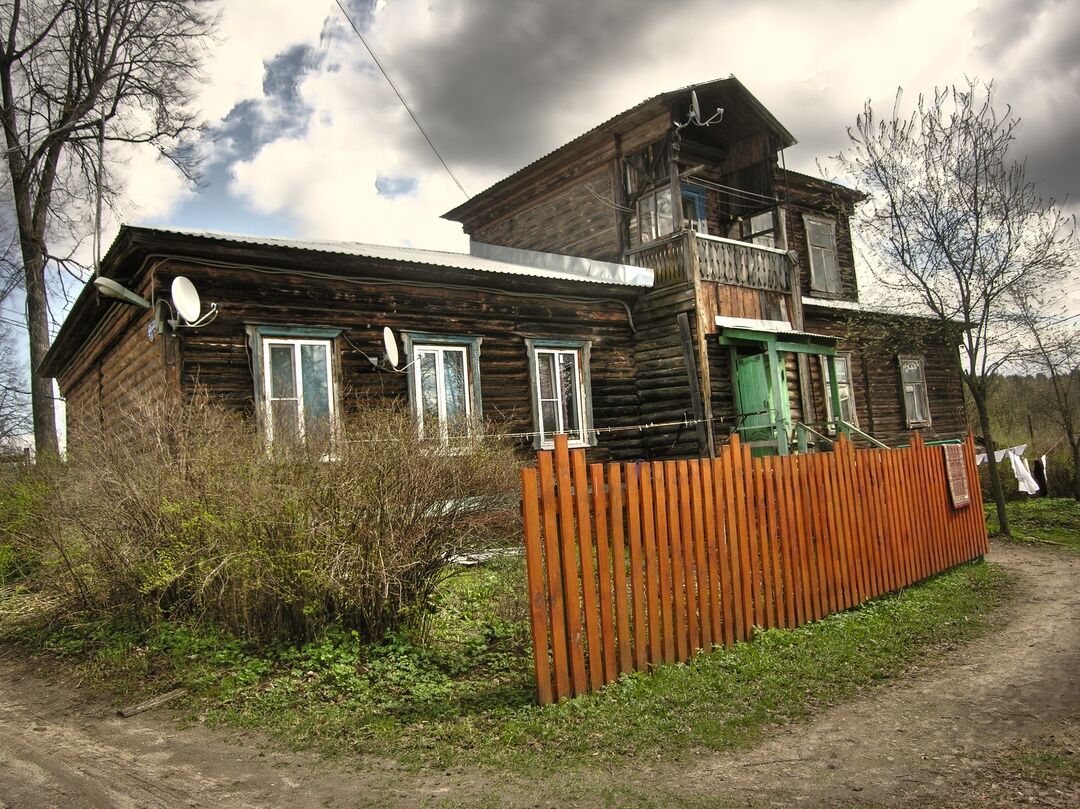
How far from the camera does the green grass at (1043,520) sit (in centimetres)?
1167

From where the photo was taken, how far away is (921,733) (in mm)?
4094

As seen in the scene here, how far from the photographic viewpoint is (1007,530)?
1195 cm

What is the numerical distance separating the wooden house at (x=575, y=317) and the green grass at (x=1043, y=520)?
2957 millimetres

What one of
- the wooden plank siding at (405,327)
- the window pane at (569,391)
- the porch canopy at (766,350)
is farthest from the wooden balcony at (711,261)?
the window pane at (569,391)

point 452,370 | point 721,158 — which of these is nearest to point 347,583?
point 452,370

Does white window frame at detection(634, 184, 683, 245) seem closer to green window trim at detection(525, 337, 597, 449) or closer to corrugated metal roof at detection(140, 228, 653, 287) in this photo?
corrugated metal roof at detection(140, 228, 653, 287)

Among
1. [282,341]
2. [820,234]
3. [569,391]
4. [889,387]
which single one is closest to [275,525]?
[282,341]

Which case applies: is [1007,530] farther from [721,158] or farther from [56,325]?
[56,325]

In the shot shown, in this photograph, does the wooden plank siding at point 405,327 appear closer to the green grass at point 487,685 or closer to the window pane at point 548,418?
the window pane at point 548,418

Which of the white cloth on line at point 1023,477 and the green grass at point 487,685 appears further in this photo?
the white cloth on line at point 1023,477

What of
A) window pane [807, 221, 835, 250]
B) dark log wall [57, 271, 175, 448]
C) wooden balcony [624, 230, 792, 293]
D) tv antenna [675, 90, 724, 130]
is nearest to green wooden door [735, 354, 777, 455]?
wooden balcony [624, 230, 792, 293]

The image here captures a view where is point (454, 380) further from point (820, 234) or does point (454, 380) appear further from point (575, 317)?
point (820, 234)

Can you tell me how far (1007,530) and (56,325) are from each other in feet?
71.6

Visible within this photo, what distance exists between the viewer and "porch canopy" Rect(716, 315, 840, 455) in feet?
44.9
